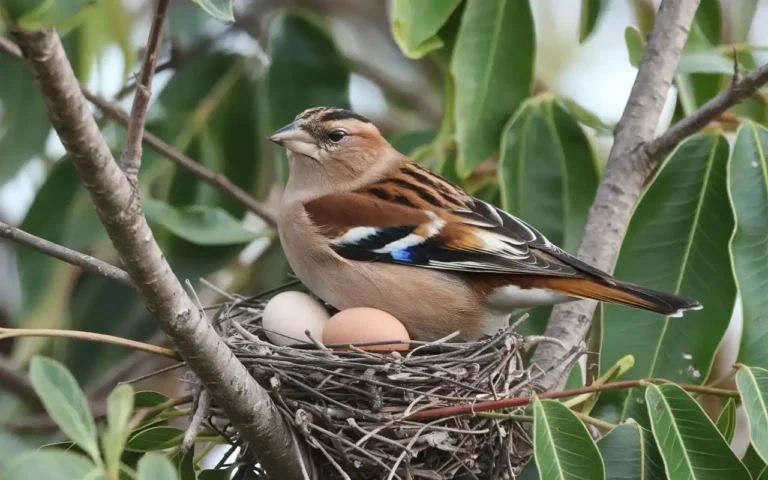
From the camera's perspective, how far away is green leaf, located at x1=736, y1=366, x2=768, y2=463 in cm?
262

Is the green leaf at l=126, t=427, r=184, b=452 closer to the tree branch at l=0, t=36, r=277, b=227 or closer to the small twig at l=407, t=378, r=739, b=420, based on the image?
the small twig at l=407, t=378, r=739, b=420

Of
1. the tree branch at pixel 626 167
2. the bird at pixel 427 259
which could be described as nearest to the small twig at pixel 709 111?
the tree branch at pixel 626 167

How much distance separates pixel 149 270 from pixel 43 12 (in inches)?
30.3

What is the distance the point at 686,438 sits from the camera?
2.76 m

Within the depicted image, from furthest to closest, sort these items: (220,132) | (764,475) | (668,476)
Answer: (220,132)
(764,475)
(668,476)

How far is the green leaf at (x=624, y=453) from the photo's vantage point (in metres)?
2.83

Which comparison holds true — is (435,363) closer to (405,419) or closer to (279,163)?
(405,419)

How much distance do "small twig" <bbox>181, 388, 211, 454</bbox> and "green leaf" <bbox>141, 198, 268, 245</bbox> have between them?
4.24 ft

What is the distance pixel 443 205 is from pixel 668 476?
148cm

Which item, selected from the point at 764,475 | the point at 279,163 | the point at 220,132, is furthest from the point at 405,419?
the point at 220,132

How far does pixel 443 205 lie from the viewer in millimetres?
3824

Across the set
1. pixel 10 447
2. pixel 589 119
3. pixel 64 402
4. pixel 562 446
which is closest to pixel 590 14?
pixel 589 119

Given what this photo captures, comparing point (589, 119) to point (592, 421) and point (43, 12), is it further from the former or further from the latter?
point (43, 12)

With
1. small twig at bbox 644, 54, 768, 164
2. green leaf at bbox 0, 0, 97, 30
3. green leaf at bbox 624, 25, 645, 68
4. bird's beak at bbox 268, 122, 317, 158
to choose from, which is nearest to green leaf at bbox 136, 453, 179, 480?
green leaf at bbox 0, 0, 97, 30
